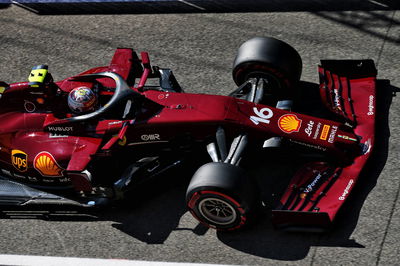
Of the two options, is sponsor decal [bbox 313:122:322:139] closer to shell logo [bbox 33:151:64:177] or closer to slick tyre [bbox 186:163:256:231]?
slick tyre [bbox 186:163:256:231]

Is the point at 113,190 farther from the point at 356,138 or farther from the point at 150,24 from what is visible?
the point at 150,24

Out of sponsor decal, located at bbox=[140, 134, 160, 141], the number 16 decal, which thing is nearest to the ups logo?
sponsor decal, located at bbox=[140, 134, 160, 141]

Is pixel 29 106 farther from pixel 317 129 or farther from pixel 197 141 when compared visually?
pixel 317 129

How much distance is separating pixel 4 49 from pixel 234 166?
5498 mm

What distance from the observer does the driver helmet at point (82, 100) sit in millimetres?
8469

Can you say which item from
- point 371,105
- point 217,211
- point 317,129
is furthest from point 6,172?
point 371,105

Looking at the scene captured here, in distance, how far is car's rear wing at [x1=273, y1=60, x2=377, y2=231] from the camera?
7711mm

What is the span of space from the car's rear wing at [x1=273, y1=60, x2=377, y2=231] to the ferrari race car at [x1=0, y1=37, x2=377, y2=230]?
0.5 inches

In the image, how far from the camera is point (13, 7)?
41.0 feet

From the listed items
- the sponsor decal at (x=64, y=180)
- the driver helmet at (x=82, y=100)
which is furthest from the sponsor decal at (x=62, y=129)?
the sponsor decal at (x=64, y=180)

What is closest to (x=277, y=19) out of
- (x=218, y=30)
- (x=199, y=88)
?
(x=218, y=30)

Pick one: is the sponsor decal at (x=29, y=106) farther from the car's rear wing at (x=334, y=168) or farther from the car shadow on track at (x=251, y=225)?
the car's rear wing at (x=334, y=168)

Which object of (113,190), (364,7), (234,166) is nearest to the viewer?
(234,166)

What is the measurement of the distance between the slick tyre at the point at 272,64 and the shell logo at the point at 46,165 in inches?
102
